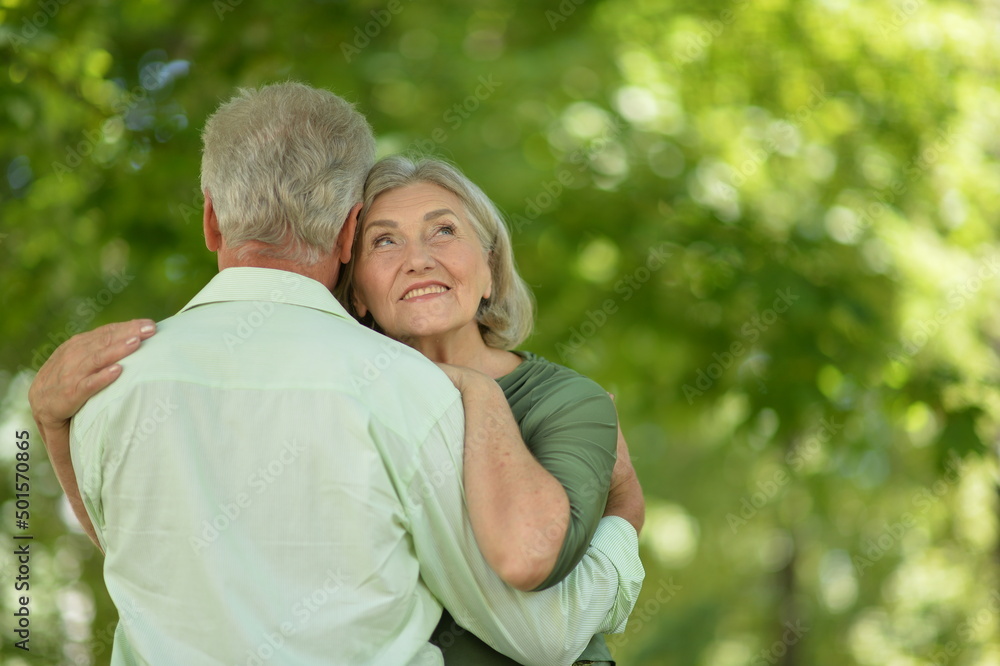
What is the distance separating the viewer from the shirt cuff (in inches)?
80.0

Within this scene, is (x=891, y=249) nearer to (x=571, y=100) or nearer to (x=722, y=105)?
(x=722, y=105)

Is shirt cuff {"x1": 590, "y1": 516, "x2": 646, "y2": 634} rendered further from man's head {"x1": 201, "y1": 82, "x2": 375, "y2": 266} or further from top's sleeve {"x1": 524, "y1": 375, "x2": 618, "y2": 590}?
man's head {"x1": 201, "y1": 82, "x2": 375, "y2": 266}

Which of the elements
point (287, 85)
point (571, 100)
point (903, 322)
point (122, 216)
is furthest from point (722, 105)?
point (287, 85)

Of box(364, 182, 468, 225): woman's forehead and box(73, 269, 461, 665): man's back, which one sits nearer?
box(73, 269, 461, 665): man's back

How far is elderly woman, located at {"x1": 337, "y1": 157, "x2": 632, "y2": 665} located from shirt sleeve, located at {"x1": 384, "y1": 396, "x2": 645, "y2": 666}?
4 cm

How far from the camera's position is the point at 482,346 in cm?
258

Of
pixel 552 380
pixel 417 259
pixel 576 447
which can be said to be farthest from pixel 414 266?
pixel 576 447

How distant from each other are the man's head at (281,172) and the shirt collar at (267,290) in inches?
2.5

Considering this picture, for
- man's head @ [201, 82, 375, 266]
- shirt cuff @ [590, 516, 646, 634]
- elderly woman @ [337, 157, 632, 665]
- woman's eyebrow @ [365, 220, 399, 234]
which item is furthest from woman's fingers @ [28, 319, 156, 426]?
shirt cuff @ [590, 516, 646, 634]

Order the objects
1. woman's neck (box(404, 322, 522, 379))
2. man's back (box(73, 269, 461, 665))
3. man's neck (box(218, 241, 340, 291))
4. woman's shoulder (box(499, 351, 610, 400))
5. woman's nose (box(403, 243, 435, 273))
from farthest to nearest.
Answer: woman's neck (box(404, 322, 522, 379)), woman's nose (box(403, 243, 435, 273)), woman's shoulder (box(499, 351, 610, 400)), man's neck (box(218, 241, 340, 291)), man's back (box(73, 269, 461, 665))

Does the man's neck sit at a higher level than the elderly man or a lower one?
higher

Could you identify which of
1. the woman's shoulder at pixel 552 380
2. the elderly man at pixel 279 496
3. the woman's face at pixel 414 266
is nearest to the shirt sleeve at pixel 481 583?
the elderly man at pixel 279 496

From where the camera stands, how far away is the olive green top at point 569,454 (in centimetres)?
186

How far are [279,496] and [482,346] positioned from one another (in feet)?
3.08
